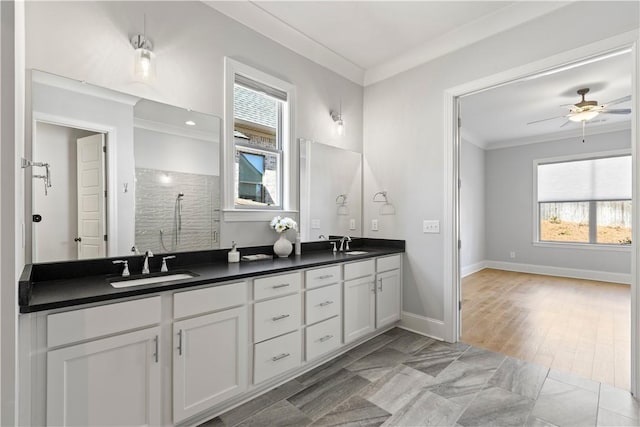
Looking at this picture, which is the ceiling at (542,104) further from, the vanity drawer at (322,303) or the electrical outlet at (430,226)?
the vanity drawer at (322,303)

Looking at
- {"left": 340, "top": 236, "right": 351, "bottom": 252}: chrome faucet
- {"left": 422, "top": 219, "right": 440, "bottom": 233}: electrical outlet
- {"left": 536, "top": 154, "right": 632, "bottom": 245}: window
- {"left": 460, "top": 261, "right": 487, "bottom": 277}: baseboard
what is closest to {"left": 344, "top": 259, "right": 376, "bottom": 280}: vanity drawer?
{"left": 340, "top": 236, "right": 351, "bottom": 252}: chrome faucet

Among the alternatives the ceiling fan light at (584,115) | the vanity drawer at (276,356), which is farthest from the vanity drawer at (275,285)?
the ceiling fan light at (584,115)

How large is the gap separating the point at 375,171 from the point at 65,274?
292cm

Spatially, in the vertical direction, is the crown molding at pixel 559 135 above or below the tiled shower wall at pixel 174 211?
above

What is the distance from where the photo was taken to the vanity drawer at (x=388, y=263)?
297 centimetres

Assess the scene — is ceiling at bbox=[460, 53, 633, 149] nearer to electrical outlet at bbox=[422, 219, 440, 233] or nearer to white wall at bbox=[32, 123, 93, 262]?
electrical outlet at bbox=[422, 219, 440, 233]

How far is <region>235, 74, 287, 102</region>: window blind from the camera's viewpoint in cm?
259

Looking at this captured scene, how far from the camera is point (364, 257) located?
279cm

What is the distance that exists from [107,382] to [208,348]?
0.48 meters

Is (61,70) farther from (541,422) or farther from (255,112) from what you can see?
(541,422)

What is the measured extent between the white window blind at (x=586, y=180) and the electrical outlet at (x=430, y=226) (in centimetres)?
467

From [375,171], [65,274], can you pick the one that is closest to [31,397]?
[65,274]

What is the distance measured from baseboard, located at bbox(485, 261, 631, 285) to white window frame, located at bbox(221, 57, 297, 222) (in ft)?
18.9

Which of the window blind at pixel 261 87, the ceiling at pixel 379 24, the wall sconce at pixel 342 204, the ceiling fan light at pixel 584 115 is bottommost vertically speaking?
the wall sconce at pixel 342 204
